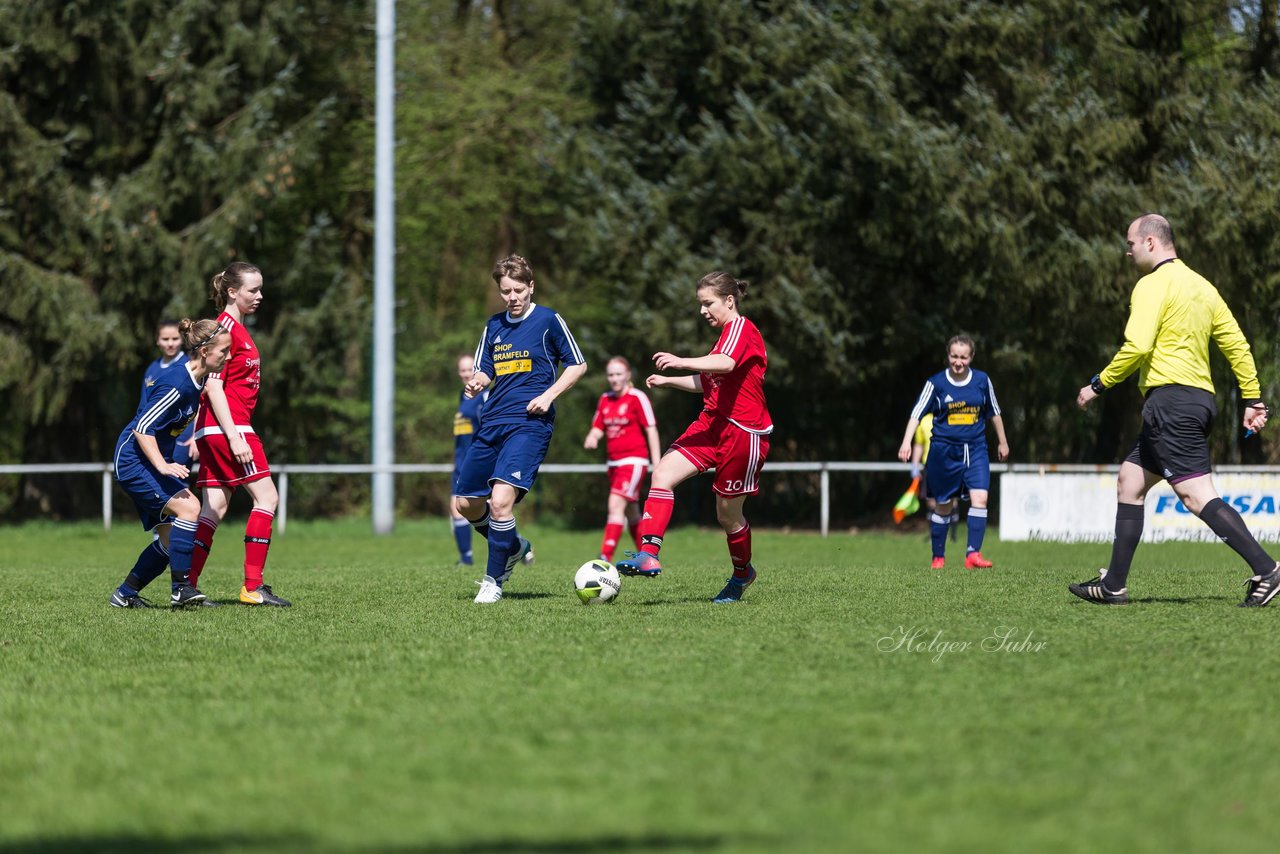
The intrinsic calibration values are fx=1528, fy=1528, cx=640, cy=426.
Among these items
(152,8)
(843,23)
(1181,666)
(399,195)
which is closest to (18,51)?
(152,8)

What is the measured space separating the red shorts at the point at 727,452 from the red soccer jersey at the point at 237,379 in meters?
2.60

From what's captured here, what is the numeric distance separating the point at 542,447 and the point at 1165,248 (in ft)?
12.2

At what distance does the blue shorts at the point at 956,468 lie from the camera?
13.5 meters

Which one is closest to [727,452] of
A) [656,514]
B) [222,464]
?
[656,514]

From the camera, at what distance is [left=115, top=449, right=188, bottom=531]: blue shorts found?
9.02 m

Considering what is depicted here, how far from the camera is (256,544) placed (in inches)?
369

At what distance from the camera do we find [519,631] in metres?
7.44

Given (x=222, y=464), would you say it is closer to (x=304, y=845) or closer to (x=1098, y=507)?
(x=304, y=845)

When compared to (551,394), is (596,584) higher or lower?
lower

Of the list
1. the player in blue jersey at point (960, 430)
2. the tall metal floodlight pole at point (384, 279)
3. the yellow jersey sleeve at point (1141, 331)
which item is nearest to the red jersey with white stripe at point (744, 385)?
the yellow jersey sleeve at point (1141, 331)

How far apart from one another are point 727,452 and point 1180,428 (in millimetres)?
2465

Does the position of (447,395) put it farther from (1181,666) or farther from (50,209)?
(1181,666)

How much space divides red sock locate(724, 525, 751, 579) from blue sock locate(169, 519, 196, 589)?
10.4ft

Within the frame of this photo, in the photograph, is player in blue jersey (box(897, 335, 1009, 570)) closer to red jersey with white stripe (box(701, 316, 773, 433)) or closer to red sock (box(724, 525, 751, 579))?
red sock (box(724, 525, 751, 579))
